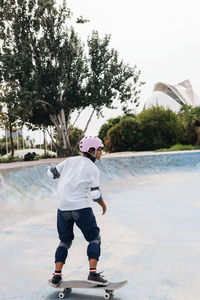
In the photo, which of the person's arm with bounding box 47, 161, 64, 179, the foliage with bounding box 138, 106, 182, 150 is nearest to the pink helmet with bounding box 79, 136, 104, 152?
the person's arm with bounding box 47, 161, 64, 179

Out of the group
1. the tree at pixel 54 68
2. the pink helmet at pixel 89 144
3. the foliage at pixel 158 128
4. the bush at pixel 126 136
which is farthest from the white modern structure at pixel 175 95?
the pink helmet at pixel 89 144

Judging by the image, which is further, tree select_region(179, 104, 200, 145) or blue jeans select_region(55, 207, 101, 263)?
tree select_region(179, 104, 200, 145)

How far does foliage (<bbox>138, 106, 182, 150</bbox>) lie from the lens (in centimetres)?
2923

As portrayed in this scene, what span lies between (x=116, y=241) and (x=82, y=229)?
7.08ft

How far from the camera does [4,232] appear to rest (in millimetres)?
5906

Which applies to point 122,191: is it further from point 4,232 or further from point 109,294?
point 109,294

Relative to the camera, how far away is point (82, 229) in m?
3.24

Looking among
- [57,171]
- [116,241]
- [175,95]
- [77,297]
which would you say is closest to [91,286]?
[77,297]

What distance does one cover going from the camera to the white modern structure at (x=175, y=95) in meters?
74.6

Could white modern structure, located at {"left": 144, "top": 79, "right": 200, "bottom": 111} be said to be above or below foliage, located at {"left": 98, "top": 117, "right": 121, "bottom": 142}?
above

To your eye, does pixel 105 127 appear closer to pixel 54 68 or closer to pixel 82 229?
pixel 54 68

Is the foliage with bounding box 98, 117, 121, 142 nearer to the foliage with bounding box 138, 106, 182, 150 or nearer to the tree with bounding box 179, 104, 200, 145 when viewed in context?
the foliage with bounding box 138, 106, 182, 150

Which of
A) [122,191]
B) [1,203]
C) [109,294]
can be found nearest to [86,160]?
[109,294]

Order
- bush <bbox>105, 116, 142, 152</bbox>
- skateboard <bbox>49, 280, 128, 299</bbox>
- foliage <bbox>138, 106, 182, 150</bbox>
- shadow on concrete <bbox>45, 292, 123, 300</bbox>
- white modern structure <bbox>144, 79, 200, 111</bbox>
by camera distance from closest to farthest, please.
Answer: skateboard <bbox>49, 280, 128, 299</bbox> → shadow on concrete <bbox>45, 292, 123, 300</bbox> → bush <bbox>105, 116, 142, 152</bbox> → foliage <bbox>138, 106, 182, 150</bbox> → white modern structure <bbox>144, 79, 200, 111</bbox>
